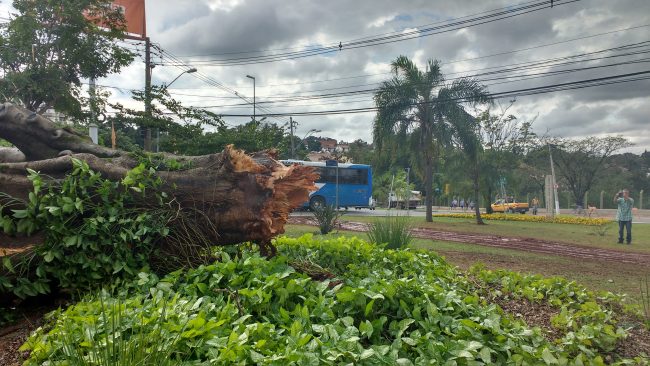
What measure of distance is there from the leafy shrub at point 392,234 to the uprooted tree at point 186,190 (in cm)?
233

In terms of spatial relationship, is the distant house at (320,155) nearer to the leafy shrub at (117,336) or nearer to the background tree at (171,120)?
the background tree at (171,120)

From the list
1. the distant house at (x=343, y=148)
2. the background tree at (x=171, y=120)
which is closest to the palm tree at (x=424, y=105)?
the background tree at (x=171, y=120)

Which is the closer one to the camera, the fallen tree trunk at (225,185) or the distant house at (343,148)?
the fallen tree trunk at (225,185)

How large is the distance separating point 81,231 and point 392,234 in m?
3.86

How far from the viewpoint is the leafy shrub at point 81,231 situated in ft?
10.7

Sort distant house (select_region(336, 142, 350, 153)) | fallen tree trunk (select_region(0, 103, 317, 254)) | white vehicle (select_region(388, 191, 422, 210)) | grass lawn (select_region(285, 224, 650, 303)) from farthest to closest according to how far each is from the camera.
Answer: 1. distant house (select_region(336, 142, 350, 153))
2. white vehicle (select_region(388, 191, 422, 210))
3. grass lawn (select_region(285, 224, 650, 303))
4. fallen tree trunk (select_region(0, 103, 317, 254))

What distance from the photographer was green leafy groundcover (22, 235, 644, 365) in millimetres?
2088

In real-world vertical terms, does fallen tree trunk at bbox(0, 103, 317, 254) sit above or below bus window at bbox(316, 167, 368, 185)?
below

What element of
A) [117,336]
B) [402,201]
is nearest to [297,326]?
[117,336]

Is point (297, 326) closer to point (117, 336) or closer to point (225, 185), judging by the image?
point (117, 336)

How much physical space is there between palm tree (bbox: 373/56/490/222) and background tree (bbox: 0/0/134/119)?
10.3 m

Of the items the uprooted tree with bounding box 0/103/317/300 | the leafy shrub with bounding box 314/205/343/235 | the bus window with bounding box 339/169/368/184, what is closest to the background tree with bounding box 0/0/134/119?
the leafy shrub with bounding box 314/205/343/235

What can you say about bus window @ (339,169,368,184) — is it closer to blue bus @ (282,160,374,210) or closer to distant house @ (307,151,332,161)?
blue bus @ (282,160,374,210)

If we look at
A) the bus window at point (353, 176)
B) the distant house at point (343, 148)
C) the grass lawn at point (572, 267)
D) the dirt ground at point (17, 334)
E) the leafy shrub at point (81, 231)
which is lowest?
the grass lawn at point (572, 267)
